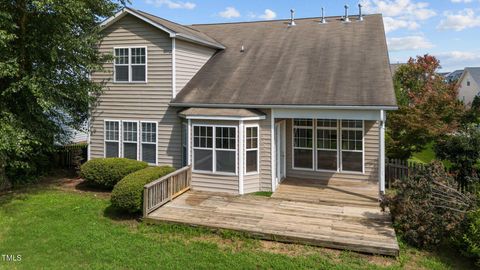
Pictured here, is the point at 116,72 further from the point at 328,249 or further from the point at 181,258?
the point at 328,249

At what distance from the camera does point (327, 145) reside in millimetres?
13281

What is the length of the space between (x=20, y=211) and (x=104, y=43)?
6.96 metres

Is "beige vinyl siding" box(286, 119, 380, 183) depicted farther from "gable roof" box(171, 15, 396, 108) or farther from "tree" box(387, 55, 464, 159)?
"tree" box(387, 55, 464, 159)

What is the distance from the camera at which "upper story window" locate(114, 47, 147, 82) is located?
1360cm

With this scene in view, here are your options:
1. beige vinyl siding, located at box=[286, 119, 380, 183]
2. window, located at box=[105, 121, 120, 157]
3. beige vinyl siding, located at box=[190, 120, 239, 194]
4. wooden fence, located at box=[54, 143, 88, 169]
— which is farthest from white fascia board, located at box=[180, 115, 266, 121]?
wooden fence, located at box=[54, 143, 88, 169]

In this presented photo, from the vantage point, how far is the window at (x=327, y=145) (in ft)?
43.3

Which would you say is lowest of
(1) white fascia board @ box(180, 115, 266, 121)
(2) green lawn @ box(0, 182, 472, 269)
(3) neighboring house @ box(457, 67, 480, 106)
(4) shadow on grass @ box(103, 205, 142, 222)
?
(2) green lawn @ box(0, 182, 472, 269)

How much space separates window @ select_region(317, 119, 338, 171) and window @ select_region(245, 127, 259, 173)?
2.75 m

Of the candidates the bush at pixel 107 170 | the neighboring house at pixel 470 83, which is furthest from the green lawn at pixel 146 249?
the neighboring house at pixel 470 83

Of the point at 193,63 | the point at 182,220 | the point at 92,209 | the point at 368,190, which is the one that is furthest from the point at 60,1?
the point at 368,190

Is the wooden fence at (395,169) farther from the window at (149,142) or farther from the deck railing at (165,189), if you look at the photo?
the window at (149,142)

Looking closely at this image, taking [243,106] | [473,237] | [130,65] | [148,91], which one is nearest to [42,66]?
[130,65]

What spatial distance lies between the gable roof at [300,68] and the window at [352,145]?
172cm

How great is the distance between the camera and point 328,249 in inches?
306
